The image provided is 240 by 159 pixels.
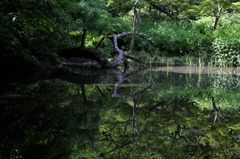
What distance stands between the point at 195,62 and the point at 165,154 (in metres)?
9.89

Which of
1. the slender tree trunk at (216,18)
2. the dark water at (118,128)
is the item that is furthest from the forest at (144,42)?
the dark water at (118,128)

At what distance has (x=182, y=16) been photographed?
1680 cm

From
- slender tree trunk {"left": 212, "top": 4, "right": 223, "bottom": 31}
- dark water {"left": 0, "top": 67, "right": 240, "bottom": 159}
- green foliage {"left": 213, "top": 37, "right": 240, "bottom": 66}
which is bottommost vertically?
green foliage {"left": 213, "top": 37, "right": 240, "bottom": 66}

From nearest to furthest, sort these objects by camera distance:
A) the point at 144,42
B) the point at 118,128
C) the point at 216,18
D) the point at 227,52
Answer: the point at 118,128
the point at 227,52
the point at 216,18
the point at 144,42

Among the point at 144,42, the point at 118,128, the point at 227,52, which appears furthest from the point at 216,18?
the point at 118,128

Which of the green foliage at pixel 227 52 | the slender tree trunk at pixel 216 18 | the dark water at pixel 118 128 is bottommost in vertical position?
the green foliage at pixel 227 52

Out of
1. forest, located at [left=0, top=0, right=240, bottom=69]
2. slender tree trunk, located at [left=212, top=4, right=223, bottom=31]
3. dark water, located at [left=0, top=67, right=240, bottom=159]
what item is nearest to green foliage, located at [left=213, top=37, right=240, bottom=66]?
forest, located at [left=0, top=0, right=240, bottom=69]

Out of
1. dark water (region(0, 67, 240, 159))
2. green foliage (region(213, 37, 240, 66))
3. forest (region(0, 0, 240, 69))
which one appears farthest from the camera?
green foliage (region(213, 37, 240, 66))

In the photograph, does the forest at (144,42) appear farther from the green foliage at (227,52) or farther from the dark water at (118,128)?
the dark water at (118,128)

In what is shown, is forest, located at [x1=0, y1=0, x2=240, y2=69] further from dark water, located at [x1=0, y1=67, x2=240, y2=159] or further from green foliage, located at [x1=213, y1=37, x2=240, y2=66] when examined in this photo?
dark water, located at [x1=0, y1=67, x2=240, y2=159]

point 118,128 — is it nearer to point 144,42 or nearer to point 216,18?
point 144,42

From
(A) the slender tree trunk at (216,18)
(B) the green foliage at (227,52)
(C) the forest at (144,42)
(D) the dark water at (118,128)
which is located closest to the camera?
(D) the dark water at (118,128)

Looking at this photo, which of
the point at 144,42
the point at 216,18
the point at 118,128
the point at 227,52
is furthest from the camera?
the point at 144,42

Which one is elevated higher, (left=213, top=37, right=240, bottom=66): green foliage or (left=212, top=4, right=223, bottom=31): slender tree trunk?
(left=212, top=4, right=223, bottom=31): slender tree trunk
